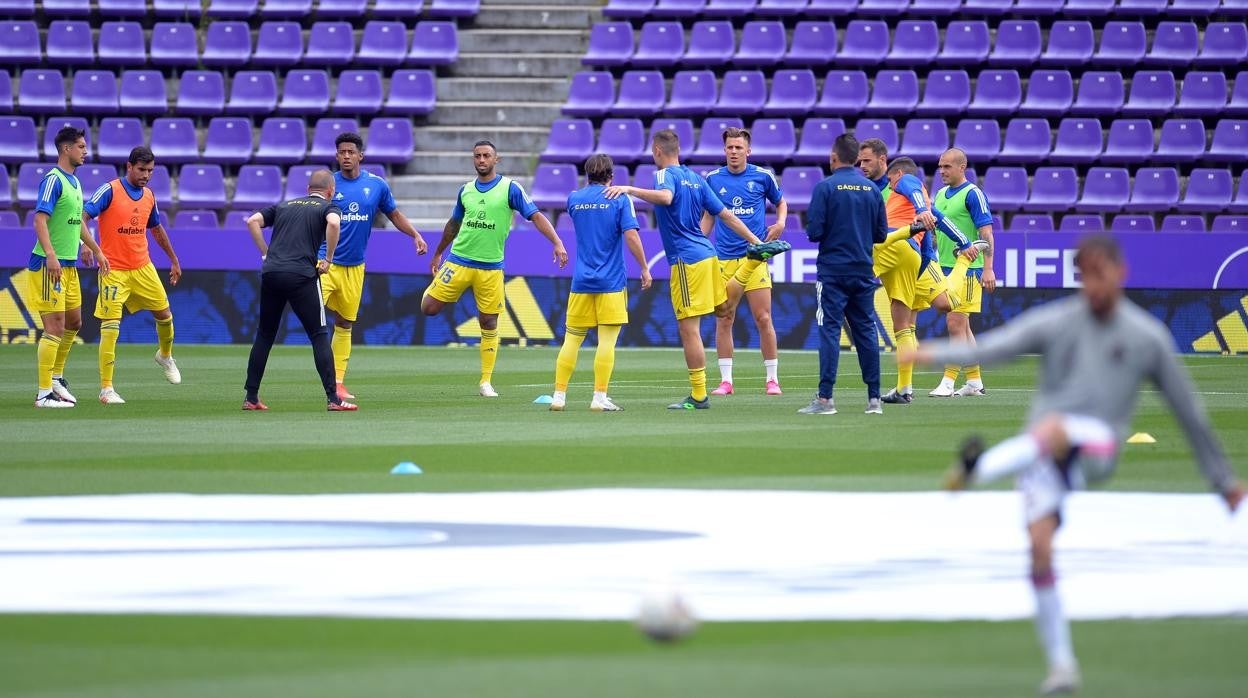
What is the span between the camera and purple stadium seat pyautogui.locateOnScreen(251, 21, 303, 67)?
108 feet

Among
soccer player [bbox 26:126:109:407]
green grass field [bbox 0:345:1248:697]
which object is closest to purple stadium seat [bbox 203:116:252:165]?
green grass field [bbox 0:345:1248:697]

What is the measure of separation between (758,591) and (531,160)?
24.3 m

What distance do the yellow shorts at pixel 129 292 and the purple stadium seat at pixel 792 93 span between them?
1480 cm

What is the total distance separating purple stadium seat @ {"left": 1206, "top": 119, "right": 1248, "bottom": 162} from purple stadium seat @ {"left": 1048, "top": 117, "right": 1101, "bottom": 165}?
1.78 metres

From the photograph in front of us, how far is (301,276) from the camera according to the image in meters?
16.1

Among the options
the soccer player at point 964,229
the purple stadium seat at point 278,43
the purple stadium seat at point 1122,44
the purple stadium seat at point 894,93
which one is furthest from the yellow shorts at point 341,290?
the purple stadium seat at point 1122,44

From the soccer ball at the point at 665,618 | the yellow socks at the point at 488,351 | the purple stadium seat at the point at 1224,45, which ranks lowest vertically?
the yellow socks at the point at 488,351

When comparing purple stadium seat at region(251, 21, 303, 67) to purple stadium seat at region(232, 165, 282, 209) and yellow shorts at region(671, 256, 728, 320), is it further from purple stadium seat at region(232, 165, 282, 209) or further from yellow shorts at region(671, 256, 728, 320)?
yellow shorts at region(671, 256, 728, 320)

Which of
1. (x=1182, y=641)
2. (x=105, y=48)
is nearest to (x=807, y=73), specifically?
(x=105, y=48)

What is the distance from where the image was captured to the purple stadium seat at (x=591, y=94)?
3133cm

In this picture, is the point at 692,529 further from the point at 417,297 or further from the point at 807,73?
the point at 807,73

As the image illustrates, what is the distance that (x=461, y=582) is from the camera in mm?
7512

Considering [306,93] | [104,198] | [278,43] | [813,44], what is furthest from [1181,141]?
[104,198]

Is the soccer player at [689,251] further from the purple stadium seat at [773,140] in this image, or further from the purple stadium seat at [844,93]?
the purple stadium seat at [844,93]
